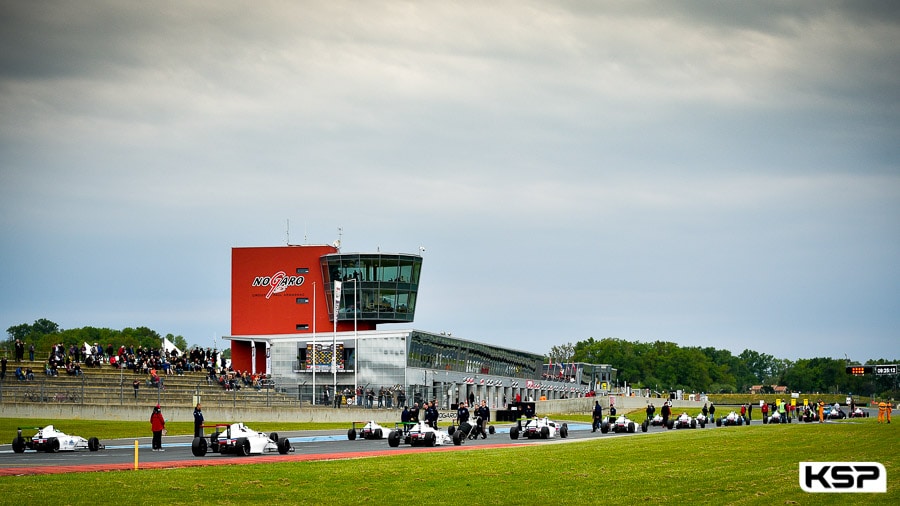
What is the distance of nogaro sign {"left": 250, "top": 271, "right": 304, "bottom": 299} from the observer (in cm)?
10700

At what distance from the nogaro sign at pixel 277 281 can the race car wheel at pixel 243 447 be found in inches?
2641

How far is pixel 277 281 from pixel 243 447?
68841mm

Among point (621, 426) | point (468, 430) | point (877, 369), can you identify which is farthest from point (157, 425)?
point (877, 369)

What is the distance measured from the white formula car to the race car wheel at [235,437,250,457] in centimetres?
791

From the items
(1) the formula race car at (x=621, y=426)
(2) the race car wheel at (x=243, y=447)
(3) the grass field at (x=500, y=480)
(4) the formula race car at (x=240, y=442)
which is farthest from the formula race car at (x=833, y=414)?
(2) the race car wheel at (x=243, y=447)

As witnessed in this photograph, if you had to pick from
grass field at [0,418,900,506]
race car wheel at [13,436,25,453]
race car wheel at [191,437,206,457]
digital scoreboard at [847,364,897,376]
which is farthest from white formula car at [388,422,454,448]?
digital scoreboard at [847,364,897,376]

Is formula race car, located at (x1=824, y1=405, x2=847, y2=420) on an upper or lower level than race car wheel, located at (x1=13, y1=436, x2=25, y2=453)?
lower

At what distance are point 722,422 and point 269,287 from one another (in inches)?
1855

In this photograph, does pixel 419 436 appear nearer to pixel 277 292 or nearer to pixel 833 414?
pixel 833 414

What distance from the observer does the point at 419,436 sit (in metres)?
47.1

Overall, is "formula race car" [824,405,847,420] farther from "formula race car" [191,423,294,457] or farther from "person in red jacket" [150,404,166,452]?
"person in red jacket" [150,404,166,452]

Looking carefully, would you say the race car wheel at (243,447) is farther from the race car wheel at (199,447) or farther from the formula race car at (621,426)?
the formula race car at (621,426)

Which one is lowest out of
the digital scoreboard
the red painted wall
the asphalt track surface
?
the asphalt track surface

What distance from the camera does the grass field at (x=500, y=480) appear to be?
967 inches
